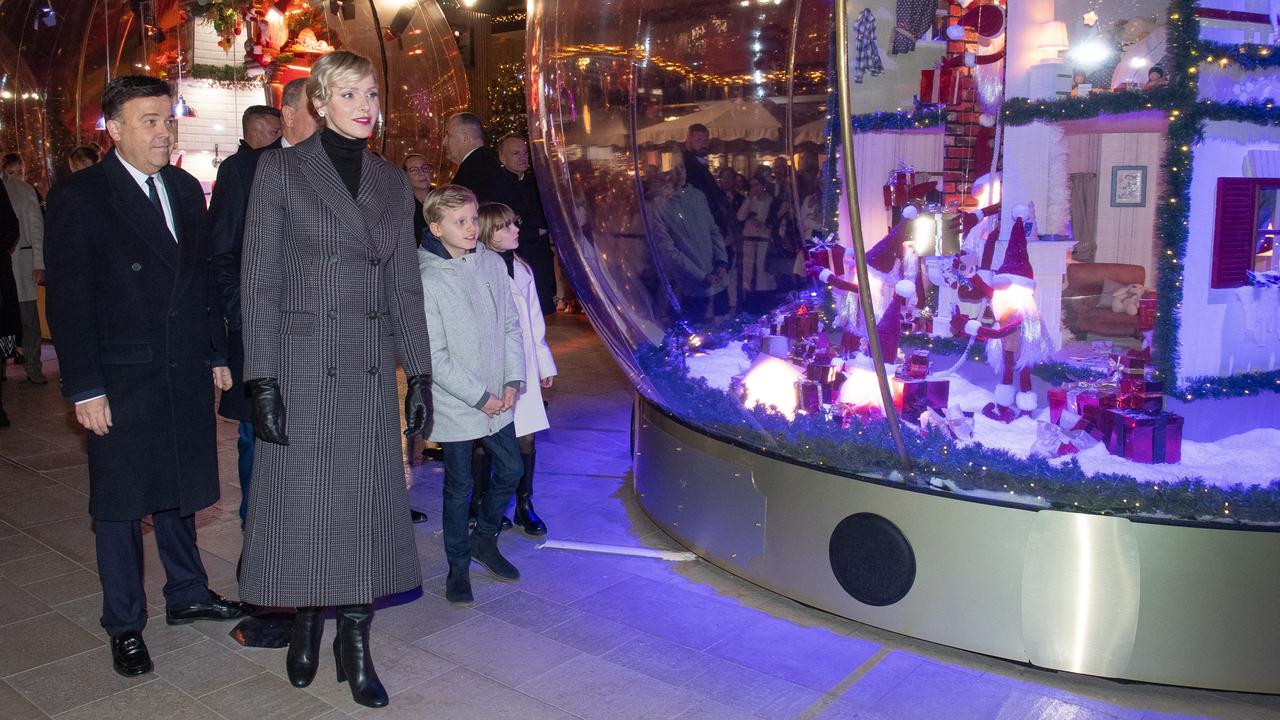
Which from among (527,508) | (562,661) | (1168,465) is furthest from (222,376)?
(1168,465)

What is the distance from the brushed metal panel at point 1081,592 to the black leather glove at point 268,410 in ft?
7.32

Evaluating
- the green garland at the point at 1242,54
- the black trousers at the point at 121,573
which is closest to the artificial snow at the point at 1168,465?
the green garland at the point at 1242,54

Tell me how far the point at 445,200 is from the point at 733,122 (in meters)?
1.08

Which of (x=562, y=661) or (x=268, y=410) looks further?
(x=562, y=661)

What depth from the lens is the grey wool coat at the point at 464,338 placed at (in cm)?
369

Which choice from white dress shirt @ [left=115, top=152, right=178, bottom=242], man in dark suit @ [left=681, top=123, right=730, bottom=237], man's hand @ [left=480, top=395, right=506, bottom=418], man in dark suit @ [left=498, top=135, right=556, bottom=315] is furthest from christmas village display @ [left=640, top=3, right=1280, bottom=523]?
man in dark suit @ [left=498, top=135, right=556, bottom=315]

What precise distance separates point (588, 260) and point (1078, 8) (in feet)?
7.67

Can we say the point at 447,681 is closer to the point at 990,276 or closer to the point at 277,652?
the point at 277,652

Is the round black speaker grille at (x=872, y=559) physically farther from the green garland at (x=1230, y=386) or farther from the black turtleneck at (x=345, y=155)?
the black turtleneck at (x=345, y=155)

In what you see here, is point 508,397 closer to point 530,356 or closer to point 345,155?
point 530,356

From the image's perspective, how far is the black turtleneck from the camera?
9.50 feet

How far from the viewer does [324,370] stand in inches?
112

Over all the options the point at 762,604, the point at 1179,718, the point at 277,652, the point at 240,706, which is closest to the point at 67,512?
the point at 277,652

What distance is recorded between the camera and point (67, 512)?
4922 millimetres
